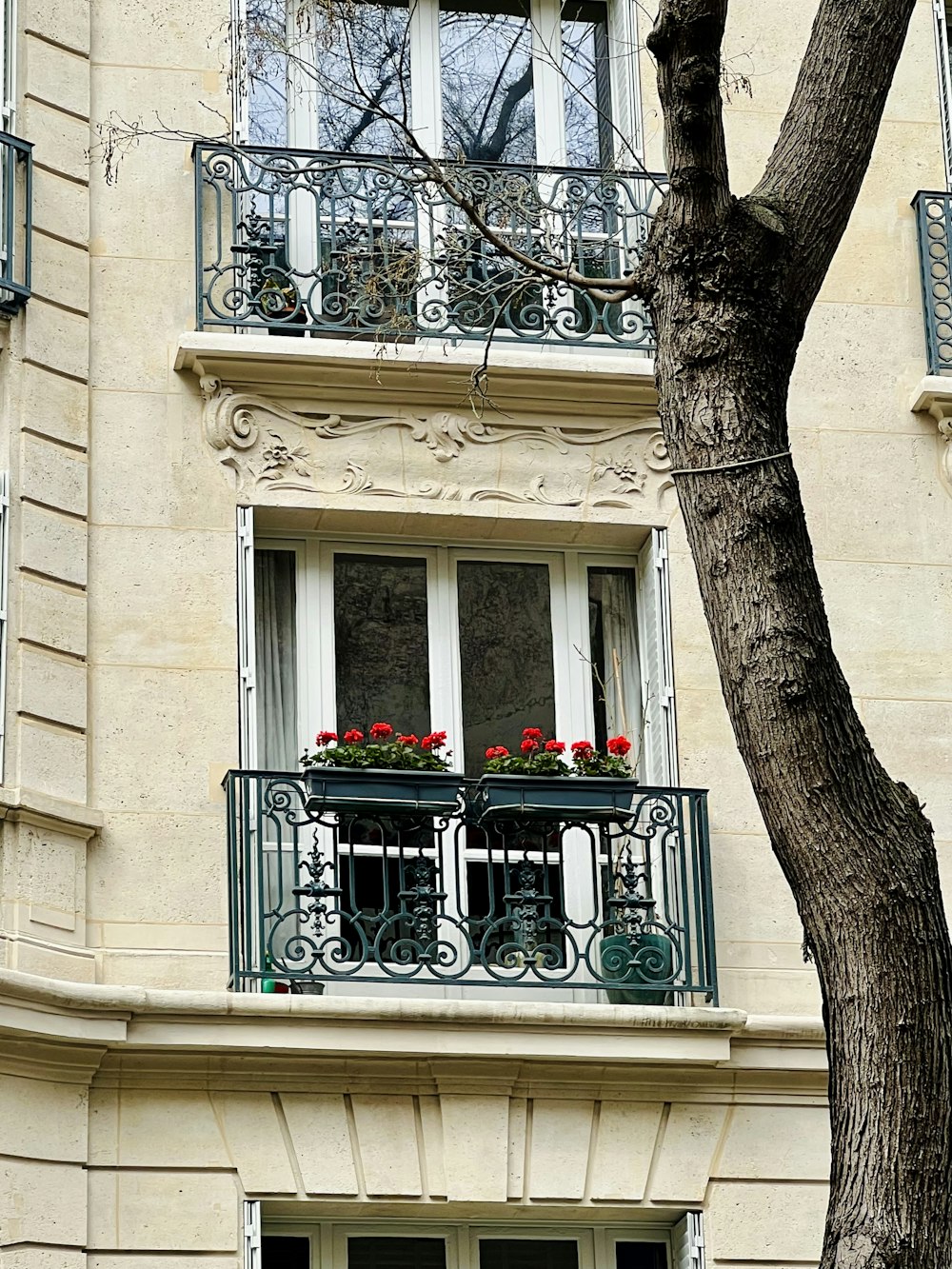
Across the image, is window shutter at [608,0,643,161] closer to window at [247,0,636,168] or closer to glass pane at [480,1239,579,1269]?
window at [247,0,636,168]

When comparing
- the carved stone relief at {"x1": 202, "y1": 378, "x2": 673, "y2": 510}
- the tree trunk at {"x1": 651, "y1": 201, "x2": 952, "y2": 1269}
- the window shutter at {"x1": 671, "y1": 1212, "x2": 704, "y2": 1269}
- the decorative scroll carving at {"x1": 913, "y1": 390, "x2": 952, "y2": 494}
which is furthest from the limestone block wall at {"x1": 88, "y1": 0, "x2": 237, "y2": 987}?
the tree trunk at {"x1": 651, "y1": 201, "x2": 952, "y2": 1269}

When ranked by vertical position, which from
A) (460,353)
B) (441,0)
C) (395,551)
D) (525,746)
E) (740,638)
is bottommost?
(740,638)

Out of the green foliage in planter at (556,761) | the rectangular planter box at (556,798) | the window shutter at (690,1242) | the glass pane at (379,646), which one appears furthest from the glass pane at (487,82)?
the window shutter at (690,1242)

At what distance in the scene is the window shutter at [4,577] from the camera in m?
11.7

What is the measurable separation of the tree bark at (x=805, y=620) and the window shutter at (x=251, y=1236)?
14.5ft

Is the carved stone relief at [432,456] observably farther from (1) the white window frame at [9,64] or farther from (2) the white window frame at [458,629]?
(1) the white window frame at [9,64]

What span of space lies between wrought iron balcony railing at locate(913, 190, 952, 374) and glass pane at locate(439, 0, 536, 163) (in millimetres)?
2105

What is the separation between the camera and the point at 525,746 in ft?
40.3

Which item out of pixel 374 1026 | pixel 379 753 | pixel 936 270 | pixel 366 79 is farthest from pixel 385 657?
pixel 936 270

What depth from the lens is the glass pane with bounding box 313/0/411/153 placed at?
44.6ft

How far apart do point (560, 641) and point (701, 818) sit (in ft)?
4.14

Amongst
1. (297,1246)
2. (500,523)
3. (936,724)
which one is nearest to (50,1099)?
(297,1246)

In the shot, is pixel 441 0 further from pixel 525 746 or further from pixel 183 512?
pixel 525 746

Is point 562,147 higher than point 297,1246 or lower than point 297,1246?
higher
